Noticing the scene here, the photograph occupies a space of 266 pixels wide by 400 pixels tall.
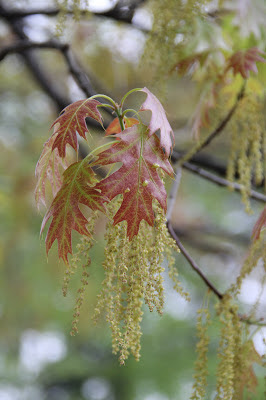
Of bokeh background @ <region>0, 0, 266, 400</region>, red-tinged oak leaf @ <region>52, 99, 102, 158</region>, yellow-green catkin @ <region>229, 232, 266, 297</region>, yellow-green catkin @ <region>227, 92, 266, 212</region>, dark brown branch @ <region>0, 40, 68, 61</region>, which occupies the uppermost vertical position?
red-tinged oak leaf @ <region>52, 99, 102, 158</region>

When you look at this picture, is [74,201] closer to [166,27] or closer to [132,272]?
[132,272]

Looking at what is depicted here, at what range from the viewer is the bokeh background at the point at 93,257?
10.9 ft

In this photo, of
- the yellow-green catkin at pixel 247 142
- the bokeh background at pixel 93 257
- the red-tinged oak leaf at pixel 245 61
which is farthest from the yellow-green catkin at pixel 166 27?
the bokeh background at pixel 93 257

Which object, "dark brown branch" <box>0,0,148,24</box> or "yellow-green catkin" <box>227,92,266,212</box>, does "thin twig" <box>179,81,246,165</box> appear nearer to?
"yellow-green catkin" <box>227,92,266,212</box>

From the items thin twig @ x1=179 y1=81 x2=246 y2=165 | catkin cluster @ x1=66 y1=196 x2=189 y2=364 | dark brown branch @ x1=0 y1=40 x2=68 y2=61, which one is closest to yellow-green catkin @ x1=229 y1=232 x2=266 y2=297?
catkin cluster @ x1=66 y1=196 x2=189 y2=364

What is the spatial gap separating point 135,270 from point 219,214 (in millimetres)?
4115

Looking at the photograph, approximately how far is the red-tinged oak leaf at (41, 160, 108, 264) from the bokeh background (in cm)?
177

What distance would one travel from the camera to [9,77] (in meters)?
3.88

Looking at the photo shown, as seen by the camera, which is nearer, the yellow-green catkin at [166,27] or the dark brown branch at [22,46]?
the yellow-green catkin at [166,27]

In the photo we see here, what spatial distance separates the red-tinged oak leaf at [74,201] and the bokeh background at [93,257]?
1772 millimetres

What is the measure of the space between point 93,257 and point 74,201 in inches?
84.7

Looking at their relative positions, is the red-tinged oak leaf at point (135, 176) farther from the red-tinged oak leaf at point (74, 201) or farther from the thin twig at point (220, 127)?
the thin twig at point (220, 127)

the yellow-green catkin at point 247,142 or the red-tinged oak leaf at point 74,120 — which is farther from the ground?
the red-tinged oak leaf at point 74,120

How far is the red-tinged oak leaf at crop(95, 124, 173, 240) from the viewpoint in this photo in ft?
2.94
